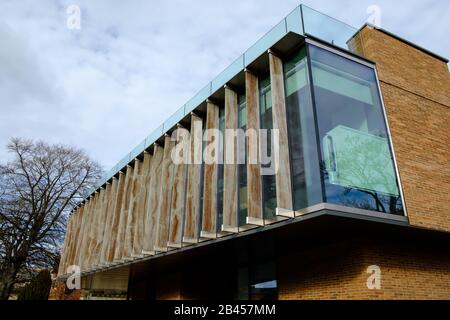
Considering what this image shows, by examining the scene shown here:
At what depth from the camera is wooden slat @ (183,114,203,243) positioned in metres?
10.9

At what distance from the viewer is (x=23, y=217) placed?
2419 centimetres

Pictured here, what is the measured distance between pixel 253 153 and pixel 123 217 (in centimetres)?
880

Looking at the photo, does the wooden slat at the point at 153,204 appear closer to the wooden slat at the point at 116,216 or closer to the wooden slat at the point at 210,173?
the wooden slat at the point at 116,216

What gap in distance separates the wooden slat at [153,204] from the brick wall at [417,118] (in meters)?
8.49

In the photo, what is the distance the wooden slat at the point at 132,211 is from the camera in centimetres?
1441

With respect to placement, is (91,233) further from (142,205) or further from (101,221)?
(142,205)

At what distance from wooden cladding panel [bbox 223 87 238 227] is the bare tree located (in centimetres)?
1639

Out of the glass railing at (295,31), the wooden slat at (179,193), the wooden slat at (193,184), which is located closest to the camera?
the glass railing at (295,31)

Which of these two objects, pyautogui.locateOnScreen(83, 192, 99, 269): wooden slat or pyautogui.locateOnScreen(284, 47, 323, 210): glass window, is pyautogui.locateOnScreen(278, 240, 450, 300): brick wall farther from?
pyautogui.locateOnScreen(83, 192, 99, 269): wooden slat

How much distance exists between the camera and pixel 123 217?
15766 millimetres

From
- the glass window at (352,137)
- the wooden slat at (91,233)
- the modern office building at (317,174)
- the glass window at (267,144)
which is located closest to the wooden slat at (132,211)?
the modern office building at (317,174)

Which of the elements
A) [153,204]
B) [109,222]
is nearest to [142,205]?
[153,204]

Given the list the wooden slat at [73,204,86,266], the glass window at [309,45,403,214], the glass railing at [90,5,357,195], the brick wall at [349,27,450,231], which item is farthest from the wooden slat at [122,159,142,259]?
the brick wall at [349,27,450,231]

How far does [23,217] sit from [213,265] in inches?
675
